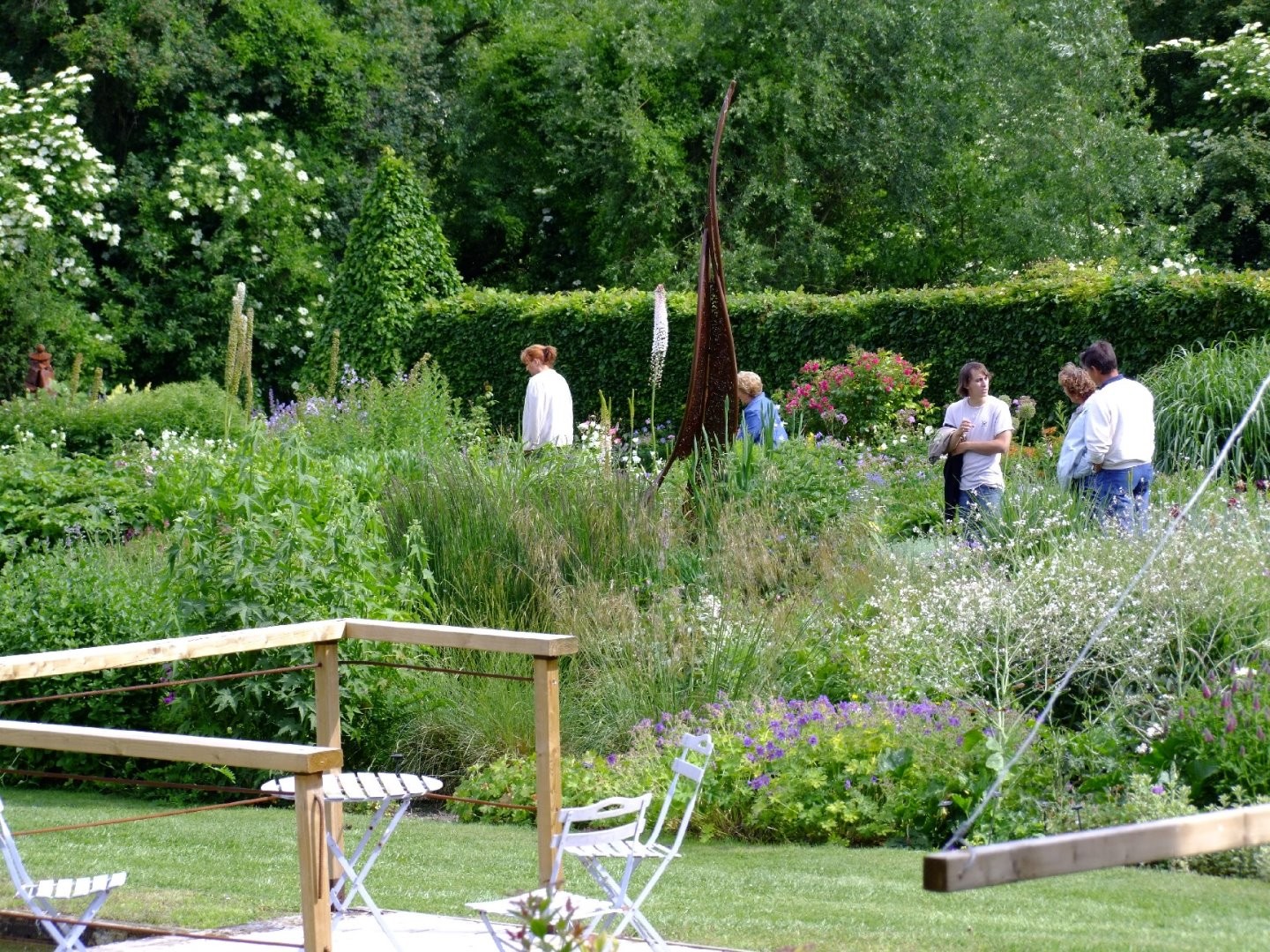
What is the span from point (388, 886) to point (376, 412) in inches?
273

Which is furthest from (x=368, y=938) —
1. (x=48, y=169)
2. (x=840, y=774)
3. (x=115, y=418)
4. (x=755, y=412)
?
(x=48, y=169)

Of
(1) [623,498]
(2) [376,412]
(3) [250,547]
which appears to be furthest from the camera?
Result: (2) [376,412]

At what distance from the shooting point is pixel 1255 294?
1251 centimetres

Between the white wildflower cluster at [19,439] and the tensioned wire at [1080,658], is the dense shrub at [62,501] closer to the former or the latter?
the white wildflower cluster at [19,439]

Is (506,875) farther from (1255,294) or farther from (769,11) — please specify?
(769,11)

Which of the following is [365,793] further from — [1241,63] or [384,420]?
[1241,63]

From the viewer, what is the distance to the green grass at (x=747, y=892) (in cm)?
436

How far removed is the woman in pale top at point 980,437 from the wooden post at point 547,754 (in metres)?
4.96

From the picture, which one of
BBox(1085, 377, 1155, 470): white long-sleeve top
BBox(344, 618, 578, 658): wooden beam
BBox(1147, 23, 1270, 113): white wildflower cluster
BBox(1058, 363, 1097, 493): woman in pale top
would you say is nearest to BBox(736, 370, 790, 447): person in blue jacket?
BBox(1058, 363, 1097, 493): woman in pale top

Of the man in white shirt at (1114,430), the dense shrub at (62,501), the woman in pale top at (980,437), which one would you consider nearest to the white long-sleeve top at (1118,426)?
the man in white shirt at (1114,430)

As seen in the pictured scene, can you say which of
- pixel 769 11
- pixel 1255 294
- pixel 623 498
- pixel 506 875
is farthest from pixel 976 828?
pixel 769 11

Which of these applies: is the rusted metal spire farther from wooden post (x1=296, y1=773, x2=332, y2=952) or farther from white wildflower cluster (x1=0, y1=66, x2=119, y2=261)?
white wildflower cluster (x1=0, y1=66, x2=119, y2=261)

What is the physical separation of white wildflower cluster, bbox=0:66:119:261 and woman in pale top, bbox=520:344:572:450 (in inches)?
530

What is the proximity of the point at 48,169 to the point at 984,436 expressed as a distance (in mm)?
18124
